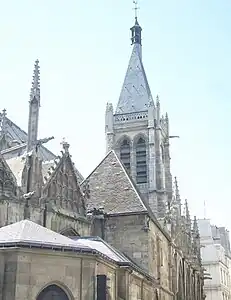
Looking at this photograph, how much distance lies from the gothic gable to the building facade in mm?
37613

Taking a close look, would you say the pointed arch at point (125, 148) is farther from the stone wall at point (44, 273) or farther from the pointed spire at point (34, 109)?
the stone wall at point (44, 273)

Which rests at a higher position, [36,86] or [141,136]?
[141,136]

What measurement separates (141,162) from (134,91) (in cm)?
1025

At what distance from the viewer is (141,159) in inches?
2515

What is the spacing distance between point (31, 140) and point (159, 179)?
133ft

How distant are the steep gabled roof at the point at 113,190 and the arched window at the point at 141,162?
31.9 m

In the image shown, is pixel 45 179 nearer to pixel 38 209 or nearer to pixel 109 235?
pixel 38 209

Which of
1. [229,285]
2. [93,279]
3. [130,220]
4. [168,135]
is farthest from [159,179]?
[93,279]

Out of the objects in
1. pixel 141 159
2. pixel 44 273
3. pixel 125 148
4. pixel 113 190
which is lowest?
pixel 44 273

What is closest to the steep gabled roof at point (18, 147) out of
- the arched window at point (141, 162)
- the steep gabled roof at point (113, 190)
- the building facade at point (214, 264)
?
the steep gabled roof at point (113, 190)

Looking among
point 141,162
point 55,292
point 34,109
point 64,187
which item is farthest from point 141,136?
point 55,292

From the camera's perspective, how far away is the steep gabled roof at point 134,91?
67000 mm

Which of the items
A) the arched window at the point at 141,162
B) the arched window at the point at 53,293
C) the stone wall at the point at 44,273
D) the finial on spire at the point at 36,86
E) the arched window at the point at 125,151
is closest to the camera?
the stone wall at the point at 44,273

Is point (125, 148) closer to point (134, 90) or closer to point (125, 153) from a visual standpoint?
point (125, 153)
